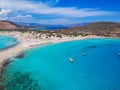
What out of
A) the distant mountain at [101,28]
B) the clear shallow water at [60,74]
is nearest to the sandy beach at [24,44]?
the clear shallow water at [60,74]

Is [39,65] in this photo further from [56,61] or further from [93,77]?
[93,77]

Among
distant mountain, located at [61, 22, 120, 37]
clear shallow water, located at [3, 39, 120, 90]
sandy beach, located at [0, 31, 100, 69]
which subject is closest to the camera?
clear shallow water, located at [3, 39, 120, 90]

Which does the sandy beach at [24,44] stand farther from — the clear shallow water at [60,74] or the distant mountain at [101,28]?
the distant mountain at [101,28]

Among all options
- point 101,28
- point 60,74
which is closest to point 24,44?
point 60,74

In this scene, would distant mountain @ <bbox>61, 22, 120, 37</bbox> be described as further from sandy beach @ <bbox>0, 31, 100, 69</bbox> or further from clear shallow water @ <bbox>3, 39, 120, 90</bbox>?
clear shallow water @ <bbox>3, 39, 120, 90</bbox>

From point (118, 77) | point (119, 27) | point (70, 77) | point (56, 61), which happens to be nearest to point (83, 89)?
point (70, 77)

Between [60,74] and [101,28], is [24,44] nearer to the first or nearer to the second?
[60,74]

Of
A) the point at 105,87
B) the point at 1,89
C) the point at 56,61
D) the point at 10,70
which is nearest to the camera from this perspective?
the point at 1,89

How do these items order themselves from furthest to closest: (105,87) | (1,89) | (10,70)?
(10,70) → (105,87) → (1,89)

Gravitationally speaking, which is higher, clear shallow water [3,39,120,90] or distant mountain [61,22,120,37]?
clear shallow water [3,39,120,90]

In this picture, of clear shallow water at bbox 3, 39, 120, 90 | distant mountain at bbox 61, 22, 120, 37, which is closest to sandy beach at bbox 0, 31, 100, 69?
clear shallow water at bbox 3, 39, 120, 90

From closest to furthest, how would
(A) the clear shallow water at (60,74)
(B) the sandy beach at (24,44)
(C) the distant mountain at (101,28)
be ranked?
(A) the clear shallow water at (60,74), (B) the sandy beach at (24,44), (C) the distant mountain at (101,28)
